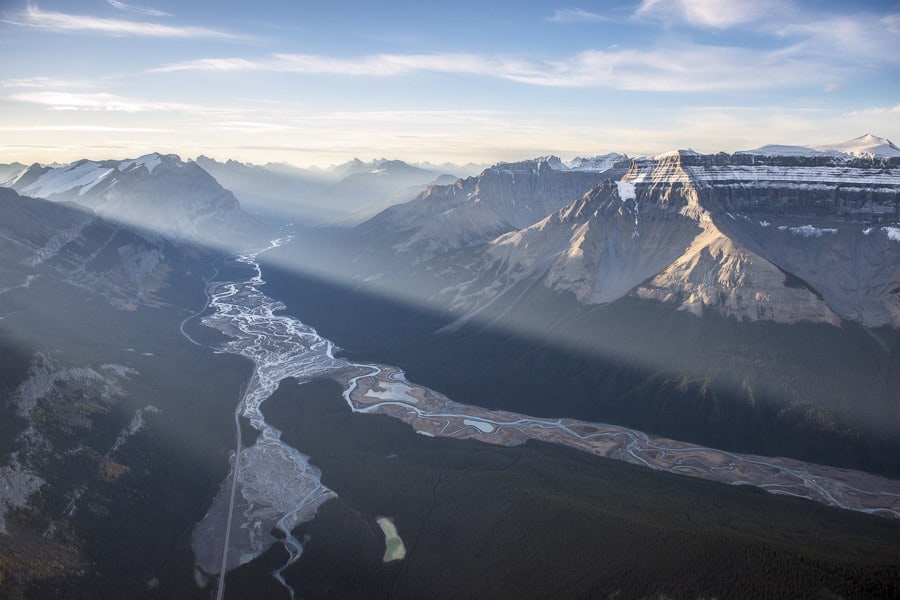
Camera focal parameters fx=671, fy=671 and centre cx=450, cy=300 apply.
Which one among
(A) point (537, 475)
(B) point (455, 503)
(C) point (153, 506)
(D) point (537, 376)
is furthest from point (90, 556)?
(D) point (537, 376)

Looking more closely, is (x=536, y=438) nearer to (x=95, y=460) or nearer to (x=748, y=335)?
(x=748, y=335)

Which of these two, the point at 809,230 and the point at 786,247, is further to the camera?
the point at 786,247

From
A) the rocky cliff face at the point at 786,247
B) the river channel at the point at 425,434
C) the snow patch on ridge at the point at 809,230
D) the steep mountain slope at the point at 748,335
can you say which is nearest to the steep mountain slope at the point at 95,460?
the river channel at the point at 425,434

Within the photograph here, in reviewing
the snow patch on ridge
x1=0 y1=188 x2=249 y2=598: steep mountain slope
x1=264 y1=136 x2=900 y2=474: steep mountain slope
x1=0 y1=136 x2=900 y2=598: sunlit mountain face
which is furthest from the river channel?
the snow patch on ridge

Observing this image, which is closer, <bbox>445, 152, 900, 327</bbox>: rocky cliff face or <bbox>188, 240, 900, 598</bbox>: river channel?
<bbox>188, 240, 900, 598</bbox>: river channel

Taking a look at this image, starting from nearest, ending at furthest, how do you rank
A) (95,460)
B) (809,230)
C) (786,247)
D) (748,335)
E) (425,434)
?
(95,460)
(425,434)
(748,335)
(809,230)
(786,247)

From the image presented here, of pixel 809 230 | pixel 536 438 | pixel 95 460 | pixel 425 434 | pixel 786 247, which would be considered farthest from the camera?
pixel 786 247

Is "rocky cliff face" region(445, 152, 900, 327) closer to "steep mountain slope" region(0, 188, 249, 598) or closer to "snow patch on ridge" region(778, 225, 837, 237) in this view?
"snow patch on ridge" region(778, 225, 837, 237)

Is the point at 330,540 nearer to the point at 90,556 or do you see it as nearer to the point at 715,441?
the point at 90,556

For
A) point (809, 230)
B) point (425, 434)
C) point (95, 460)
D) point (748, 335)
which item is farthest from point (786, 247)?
point (95, 460)

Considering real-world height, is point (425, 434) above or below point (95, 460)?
below
